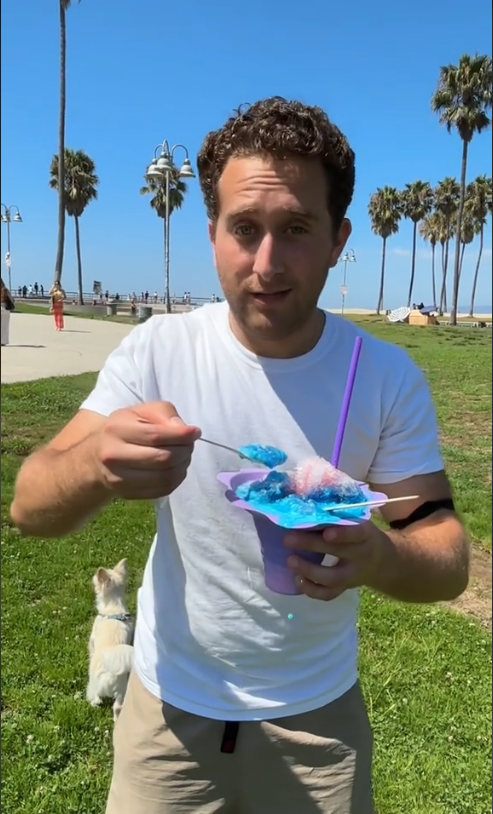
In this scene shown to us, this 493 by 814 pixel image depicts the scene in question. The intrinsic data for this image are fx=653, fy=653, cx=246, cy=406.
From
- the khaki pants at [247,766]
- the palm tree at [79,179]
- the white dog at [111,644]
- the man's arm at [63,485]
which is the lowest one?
the white dog at [111,644]

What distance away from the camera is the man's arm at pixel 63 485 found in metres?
1.25

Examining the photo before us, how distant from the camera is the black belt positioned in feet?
4.60

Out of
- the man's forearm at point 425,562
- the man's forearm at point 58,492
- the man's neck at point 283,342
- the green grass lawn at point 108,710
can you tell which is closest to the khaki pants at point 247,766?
the man's forearm at point 425,562

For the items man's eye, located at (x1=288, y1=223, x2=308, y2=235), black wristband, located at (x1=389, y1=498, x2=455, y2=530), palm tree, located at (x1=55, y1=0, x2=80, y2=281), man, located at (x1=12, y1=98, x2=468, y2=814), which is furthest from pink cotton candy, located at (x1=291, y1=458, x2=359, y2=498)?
palm tree, located at (x1=55, y1=0, x2=80, y2=281)

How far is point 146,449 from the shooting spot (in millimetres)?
1054

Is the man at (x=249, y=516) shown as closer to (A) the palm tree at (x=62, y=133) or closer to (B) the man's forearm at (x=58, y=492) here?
(B) the man's forearm at (x=58, y=492)

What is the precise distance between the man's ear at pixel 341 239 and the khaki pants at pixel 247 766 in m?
1.01

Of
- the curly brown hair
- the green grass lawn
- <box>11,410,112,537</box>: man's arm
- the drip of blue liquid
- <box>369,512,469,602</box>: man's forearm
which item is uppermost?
the curly brown hair

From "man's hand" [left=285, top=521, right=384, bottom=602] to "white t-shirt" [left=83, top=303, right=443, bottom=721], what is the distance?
300 millimetres

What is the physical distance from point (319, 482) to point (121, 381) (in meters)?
0.52

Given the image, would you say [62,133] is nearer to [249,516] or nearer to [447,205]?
[249,516]

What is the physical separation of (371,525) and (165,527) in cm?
54

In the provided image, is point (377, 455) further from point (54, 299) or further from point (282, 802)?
point (54, 299)

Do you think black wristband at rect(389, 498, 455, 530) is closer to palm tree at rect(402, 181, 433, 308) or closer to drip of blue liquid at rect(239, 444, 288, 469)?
drip of blue liquid at rect(239, 444, 288, 469)
